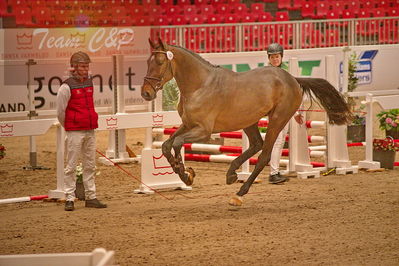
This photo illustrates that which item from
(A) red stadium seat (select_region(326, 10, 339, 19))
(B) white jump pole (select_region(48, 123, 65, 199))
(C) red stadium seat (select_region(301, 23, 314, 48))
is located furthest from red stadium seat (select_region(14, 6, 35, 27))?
(B) white jump pole (select_region(48, 123, 65, 199))

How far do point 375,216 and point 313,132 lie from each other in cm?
799

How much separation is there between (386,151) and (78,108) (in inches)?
210

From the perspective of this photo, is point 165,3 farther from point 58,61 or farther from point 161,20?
point 58,61

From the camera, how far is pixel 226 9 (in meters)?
22.7

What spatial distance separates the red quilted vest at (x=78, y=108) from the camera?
9.52m

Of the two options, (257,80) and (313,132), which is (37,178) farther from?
(313,132)

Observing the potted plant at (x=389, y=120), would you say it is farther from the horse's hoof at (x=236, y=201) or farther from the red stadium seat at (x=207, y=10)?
the red stadium seat at (x=207, y=10)

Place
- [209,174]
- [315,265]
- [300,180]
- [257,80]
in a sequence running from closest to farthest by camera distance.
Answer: [315,265] → [257,80] → [300,180] → [209,174]

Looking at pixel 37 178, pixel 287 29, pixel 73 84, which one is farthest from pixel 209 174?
pixel 287 29

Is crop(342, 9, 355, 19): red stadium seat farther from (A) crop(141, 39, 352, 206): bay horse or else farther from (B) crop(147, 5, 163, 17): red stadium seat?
(A) crop(141, 39, 352, 206): bay horse

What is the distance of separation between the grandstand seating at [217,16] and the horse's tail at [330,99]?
8627 mm

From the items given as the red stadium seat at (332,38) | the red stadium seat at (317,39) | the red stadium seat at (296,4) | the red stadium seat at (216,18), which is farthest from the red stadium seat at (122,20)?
the red stadium seat at (296,4)

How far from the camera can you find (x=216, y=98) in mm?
9539

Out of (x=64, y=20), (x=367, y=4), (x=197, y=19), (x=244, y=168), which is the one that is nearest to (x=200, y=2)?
(x=197, y=19)
